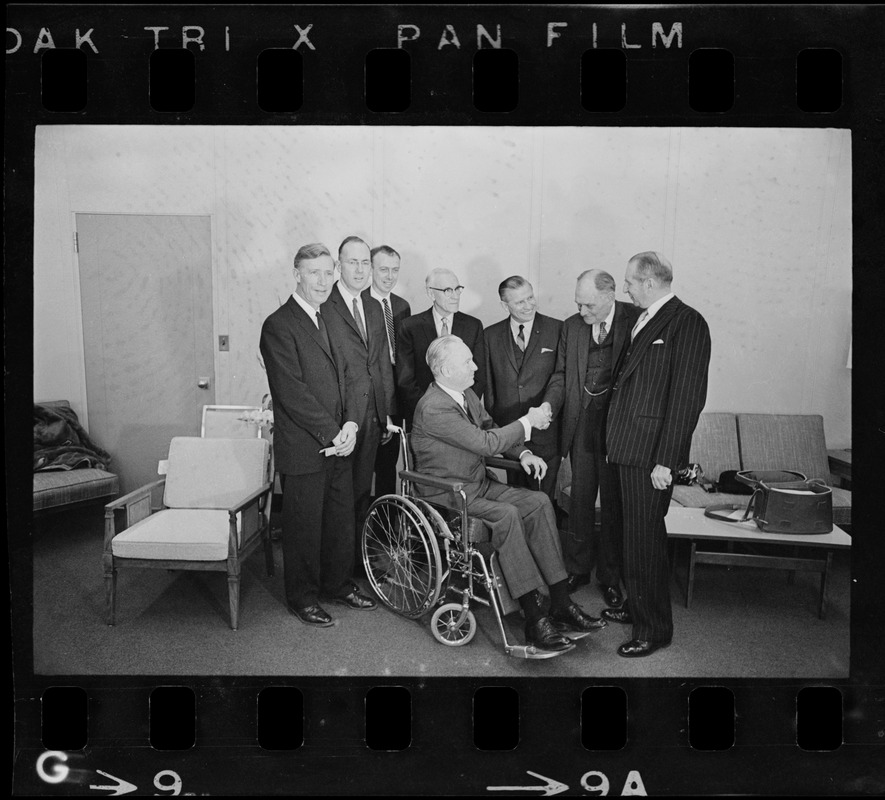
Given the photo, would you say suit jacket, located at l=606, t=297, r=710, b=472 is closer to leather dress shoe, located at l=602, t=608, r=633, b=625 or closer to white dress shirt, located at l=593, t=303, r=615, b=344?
white dress shirt, located at l=593, t=303, r=615, b=344

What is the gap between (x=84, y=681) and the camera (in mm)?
2938

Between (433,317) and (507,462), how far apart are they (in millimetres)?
721

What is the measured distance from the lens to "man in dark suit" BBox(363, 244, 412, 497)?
286cm

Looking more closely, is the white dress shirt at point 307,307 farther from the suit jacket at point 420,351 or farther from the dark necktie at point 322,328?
the suit jacket at point 420,351

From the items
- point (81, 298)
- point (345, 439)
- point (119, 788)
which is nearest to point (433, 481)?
point (345, 439)

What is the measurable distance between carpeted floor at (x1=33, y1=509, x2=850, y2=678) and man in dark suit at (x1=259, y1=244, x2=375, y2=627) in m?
0.14

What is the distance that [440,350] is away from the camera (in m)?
2.92

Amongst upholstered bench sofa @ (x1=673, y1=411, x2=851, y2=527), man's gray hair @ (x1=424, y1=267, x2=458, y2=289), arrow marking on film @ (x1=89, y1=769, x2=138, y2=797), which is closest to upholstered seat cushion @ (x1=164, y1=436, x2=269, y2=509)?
man's gray hair @ (x1=424, y1=267, x2=458, y2=289)

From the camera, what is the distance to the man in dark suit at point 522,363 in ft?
9.52

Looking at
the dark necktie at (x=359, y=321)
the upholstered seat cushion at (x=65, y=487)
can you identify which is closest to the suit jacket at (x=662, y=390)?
the dark necktie at (x=359, y=321)

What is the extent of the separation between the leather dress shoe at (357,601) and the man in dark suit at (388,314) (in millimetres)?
452

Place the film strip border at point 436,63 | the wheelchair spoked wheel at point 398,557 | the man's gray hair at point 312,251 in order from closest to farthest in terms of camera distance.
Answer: the film strip border at point 436,63
the man's gray hair at point 312,251
the wheelchair spoked wheel at point 398,557

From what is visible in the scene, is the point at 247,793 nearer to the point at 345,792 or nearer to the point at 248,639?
the point at 345,792

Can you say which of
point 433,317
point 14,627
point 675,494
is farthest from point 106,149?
point 675,494
